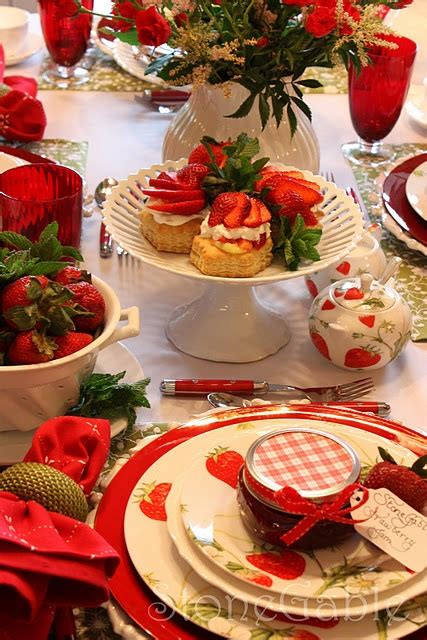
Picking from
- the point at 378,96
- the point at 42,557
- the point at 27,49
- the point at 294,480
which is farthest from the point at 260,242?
the point at 27,49

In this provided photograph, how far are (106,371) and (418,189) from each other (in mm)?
743

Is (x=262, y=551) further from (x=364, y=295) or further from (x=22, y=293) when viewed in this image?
(x=364, y=295)

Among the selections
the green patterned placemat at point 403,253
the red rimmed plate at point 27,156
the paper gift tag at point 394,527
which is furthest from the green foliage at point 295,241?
the red rimmed plate at point 27,156

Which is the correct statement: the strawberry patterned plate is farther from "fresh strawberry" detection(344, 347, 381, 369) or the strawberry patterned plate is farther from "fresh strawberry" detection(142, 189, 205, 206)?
"fresh strawberry" detection(142, 189, 205, 206)

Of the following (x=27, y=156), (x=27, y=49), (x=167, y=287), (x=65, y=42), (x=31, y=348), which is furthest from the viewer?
(x=27, y=49)

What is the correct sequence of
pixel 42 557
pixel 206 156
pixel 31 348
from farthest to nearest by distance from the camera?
pixel 206 156 → pixel 31 348 → pixel 42 557

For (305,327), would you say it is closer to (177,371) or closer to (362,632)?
(177,371)

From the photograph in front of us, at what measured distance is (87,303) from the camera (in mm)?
1005

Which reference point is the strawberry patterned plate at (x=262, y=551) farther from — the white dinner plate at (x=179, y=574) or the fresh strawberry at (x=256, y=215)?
the fresh strawberry at (x=256, y=215)

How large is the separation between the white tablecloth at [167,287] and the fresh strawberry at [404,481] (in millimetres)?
323

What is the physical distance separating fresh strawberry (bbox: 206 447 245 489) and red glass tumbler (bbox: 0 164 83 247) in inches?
22.0

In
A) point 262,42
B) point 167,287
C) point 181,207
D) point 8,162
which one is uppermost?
point 262,42

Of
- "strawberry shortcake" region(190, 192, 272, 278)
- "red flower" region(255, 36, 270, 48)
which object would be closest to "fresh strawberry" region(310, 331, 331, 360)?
"strawberry shortcake" region(190, 192, 272, 278)

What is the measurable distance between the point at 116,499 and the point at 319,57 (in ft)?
2.56
